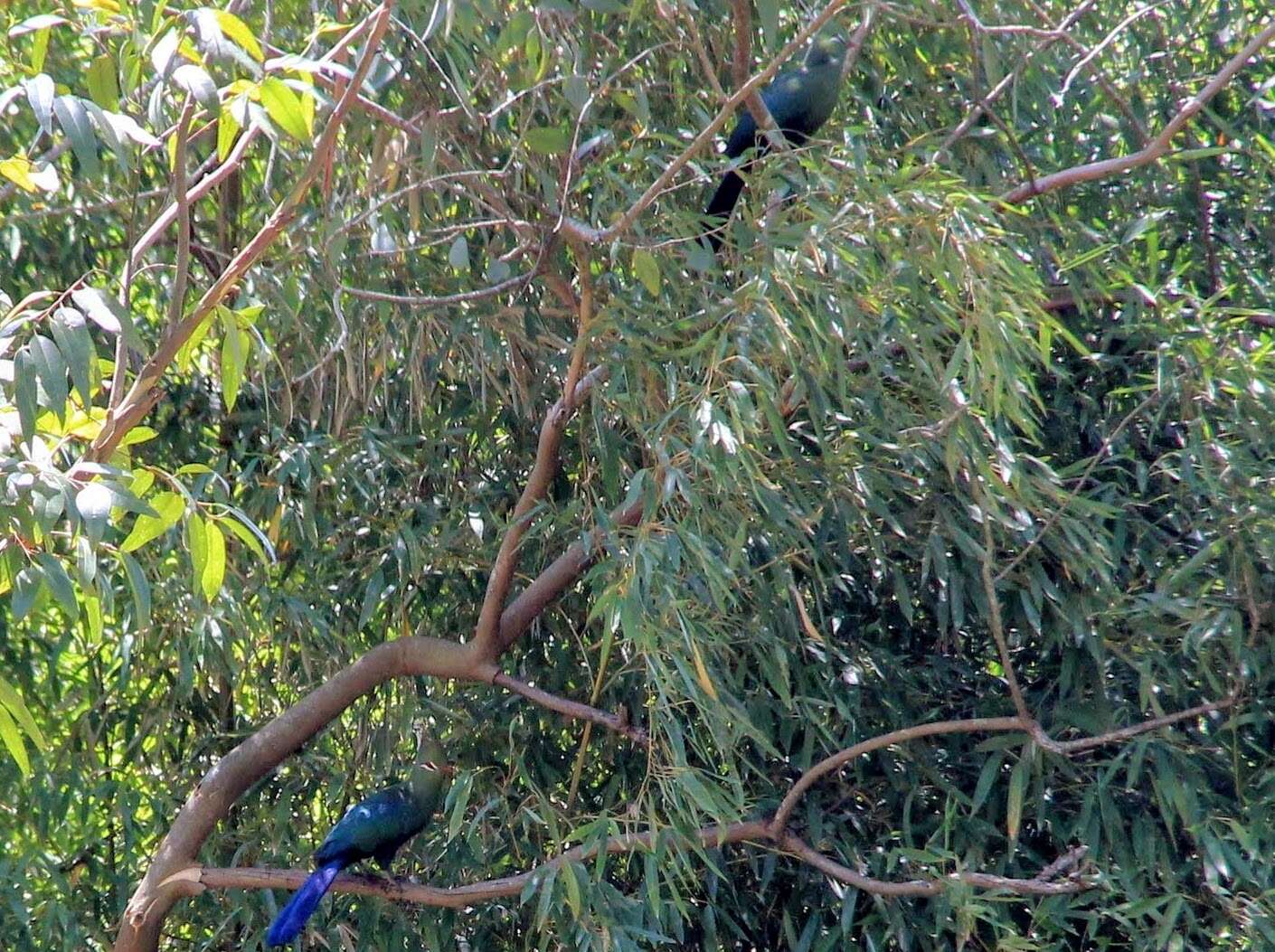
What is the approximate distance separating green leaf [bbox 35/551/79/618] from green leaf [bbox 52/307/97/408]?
165mm

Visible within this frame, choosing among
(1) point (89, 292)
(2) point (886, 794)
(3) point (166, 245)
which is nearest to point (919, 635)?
(2) point (886, 794)

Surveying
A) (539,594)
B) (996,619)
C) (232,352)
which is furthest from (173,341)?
(996,619)

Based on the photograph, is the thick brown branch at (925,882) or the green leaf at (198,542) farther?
the thick brown branch at (925,882)

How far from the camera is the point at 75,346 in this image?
153 centimetres

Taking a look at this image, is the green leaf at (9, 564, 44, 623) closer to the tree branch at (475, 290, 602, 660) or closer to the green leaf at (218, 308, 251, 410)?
the green leaf at (218, 308, 251, 410)

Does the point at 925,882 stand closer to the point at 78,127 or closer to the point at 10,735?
the point at 10,735

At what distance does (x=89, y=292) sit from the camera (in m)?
1.57

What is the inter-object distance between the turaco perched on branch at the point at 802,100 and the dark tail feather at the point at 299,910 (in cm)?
125

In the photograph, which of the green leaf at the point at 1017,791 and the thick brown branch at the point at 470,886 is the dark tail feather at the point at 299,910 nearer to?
the thick brown branch at the point at 470,886

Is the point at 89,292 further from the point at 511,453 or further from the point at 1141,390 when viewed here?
the point at 1141,390

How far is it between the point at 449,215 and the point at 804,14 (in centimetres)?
74

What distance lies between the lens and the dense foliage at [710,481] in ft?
7.68

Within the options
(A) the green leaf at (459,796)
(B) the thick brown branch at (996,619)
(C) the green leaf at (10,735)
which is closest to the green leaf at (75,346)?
(C) the green leaf at (10,735)

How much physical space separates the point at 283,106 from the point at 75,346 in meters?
0.31
